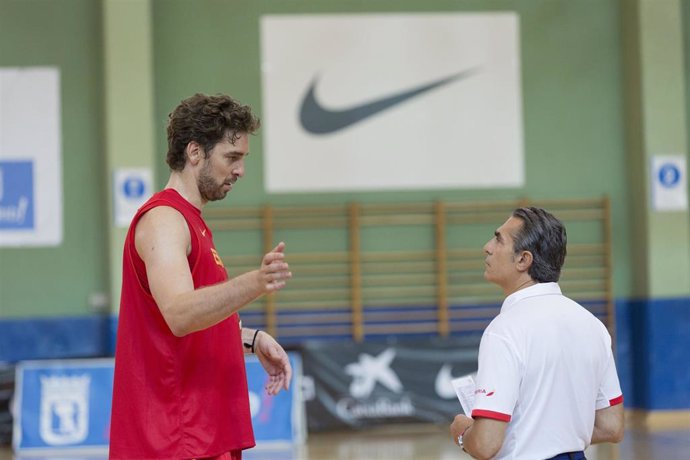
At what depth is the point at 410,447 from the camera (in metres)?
7.80

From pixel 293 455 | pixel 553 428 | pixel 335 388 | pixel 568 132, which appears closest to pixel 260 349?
pixel 553 428

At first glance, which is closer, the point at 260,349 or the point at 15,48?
the point at 260,349

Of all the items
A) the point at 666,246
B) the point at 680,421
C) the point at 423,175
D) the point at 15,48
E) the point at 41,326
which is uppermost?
the point at 15,48

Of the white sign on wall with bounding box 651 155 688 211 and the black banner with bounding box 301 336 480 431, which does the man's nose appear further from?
the white sign on wall with bounding box 651 155 688 211

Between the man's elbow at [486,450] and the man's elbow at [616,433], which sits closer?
the man's elbow at [486,450]

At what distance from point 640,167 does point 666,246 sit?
816 millimetres

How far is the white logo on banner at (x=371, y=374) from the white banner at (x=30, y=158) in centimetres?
314

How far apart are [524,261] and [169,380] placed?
38.4 inches

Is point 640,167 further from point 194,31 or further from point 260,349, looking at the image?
point 260,349

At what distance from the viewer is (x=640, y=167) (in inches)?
382

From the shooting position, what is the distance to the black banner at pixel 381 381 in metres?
8.98

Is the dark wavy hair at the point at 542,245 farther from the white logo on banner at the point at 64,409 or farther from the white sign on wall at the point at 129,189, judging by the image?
the white sign on wall at the point at 129,189

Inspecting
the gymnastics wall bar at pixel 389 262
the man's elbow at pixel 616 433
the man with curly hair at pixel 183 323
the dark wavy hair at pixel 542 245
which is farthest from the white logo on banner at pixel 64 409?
the dark wavy hair at pixel 542 245

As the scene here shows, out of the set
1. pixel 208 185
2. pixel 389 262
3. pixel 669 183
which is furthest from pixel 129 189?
pixel 208 185
